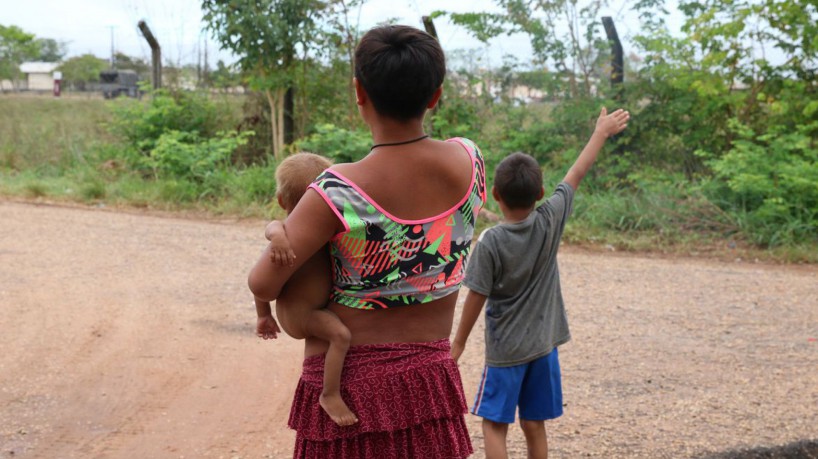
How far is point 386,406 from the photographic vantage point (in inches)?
77.4

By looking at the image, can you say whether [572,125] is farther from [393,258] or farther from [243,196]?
[393,258]

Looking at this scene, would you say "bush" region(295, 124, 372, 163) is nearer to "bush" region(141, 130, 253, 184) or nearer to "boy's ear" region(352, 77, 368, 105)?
"bush" region(141, 130, 253, 184)

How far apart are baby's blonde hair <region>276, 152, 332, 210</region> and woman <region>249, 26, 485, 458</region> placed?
227 mm

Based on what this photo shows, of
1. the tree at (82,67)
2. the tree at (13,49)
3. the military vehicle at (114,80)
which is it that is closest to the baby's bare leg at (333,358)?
the military vehicle at (114,80)

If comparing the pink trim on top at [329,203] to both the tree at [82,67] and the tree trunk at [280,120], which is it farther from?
the tree at [82,67]

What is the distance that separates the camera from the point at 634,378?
493 centimetres

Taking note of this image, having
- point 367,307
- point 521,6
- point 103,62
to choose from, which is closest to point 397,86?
point 367,307

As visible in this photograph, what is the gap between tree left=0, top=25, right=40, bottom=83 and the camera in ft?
143

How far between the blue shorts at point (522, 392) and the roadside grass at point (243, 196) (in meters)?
5.56

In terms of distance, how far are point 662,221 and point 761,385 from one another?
4215 millimetres

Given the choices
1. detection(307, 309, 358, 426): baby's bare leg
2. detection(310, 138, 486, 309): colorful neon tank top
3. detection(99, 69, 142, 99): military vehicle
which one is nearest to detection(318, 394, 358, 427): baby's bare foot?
detection(307, 309, 358, 426): baby's bare leg

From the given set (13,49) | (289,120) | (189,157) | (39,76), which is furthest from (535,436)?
(39,76)

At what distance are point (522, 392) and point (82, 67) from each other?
56191mm

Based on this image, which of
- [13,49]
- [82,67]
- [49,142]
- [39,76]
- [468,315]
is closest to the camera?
[468,315]
